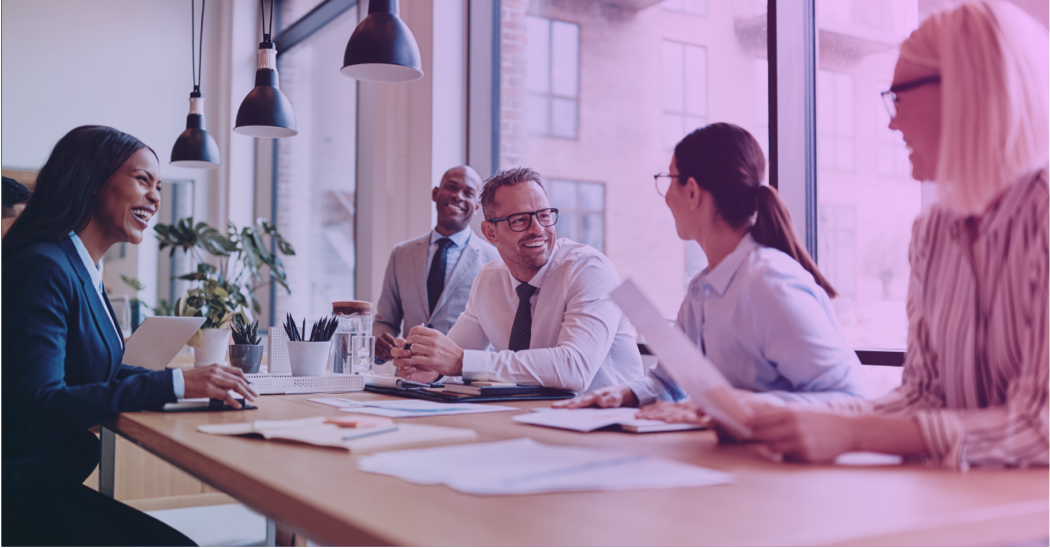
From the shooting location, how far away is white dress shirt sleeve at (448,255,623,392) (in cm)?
214

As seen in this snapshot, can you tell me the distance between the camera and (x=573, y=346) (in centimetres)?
222

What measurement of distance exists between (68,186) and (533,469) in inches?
54.2

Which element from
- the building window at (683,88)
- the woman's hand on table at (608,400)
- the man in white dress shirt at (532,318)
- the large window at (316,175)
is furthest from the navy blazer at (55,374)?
the large window at (316,175)

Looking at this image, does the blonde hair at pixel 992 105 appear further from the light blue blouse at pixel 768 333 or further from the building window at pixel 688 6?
the building window at pixel 688 6

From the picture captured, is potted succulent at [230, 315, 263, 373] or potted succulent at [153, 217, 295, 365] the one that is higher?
potted succulent at [153, 217, 295, 365]

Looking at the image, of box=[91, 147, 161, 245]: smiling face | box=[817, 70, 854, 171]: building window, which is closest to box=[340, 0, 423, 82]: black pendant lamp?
box=[91, 147, 161, 245]: smiling face

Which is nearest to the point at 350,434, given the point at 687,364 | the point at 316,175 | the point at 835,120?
the point at 687,364

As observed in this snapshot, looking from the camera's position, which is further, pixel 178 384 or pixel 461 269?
pixel 461 269

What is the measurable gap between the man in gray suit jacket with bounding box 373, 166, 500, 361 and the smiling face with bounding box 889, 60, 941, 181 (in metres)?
2.61

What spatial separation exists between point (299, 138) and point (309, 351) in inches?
200

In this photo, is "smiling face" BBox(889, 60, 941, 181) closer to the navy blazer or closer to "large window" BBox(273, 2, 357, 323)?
the navy blazer

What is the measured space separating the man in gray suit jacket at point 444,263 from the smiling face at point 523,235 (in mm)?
1144

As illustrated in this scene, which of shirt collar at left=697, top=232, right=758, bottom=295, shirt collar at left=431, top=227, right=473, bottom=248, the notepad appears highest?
shirt collar at left=431, top=227, right=473, bottom=248

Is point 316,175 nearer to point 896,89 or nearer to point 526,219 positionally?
point 526,219
